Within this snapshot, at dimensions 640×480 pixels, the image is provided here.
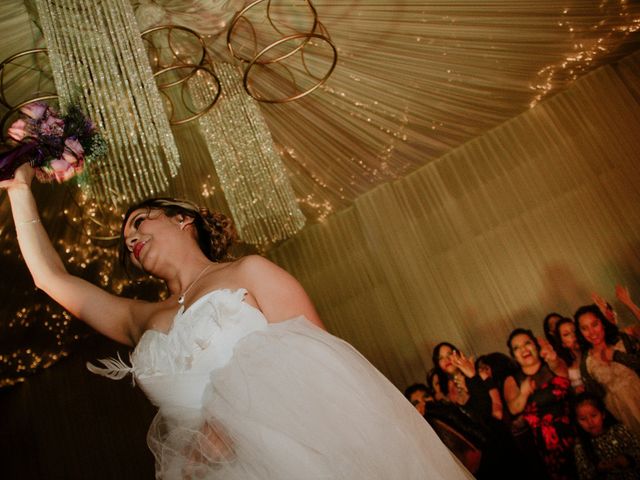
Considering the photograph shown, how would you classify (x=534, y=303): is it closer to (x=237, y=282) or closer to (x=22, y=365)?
(x=237, y=282)

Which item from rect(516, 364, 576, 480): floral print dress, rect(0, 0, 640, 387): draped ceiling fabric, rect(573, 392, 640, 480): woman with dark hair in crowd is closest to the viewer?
rect(0, 0, 640, 387): draped ceiling fabric

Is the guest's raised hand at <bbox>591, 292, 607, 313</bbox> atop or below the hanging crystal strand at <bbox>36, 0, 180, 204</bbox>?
below

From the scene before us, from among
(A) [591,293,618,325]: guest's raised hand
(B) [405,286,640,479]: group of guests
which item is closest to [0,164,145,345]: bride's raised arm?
(B) [405,286,640,479]: group of guests

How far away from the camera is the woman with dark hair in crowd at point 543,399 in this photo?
14.5 ft

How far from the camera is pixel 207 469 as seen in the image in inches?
37.9

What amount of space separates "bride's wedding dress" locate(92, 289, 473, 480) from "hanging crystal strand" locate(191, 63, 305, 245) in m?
2.11

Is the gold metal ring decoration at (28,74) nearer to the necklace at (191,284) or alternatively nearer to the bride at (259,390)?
the necklace at (191,284)

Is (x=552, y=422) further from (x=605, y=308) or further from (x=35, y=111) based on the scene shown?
(x=35, y=111)

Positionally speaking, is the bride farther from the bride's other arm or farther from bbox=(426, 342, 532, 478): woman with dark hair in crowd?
bbox=(426, 342, 532, 478): woman with dark hair in crowd

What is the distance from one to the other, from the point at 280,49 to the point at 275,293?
8.11ft

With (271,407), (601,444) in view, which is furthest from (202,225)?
(601,444)

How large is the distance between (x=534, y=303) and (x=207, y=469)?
5.13m

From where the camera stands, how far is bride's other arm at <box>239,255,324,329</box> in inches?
46.3

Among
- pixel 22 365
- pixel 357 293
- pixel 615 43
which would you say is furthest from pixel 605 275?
pixel 22 365
